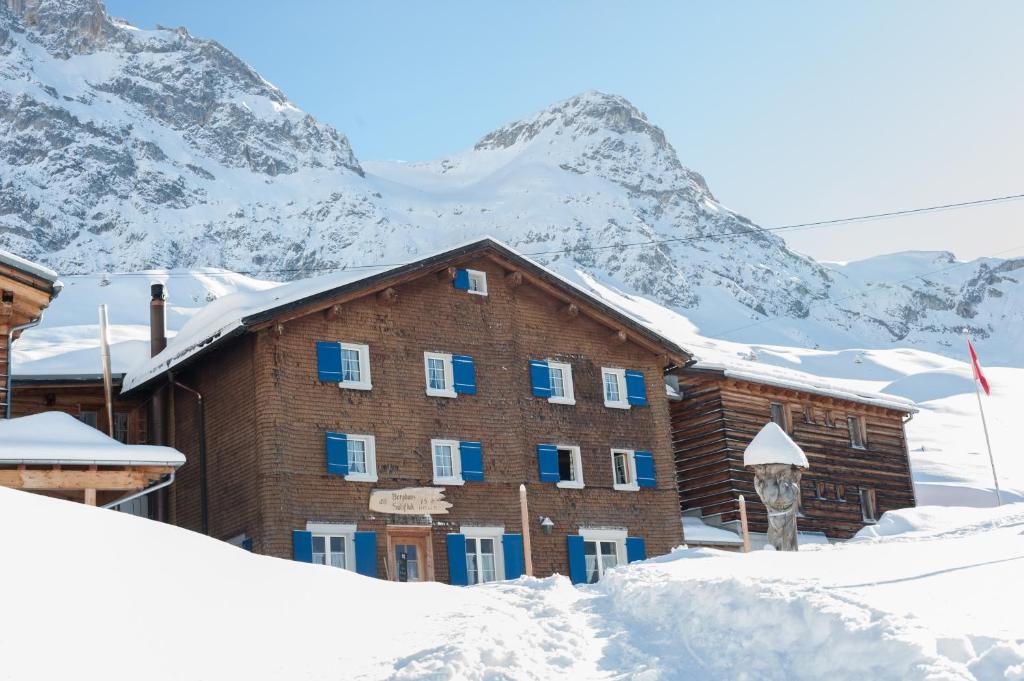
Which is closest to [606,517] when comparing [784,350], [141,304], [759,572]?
[759,572]

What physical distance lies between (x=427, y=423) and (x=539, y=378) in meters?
3.79

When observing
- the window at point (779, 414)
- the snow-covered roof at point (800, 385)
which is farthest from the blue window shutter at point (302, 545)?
the window at point (779, 414)

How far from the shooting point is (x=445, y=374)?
3253cm

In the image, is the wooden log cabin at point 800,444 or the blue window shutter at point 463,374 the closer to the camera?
the blue window shutter at point 463,374

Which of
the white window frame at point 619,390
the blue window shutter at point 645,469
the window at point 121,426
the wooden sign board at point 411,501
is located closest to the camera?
the wooden sign board at point 411,501

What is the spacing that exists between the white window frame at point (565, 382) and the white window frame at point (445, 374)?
3.10 metres

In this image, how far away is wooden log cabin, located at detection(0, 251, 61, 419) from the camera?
990 inches

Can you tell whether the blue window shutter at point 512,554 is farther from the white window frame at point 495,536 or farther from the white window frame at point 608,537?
the white window frame at point 608,537

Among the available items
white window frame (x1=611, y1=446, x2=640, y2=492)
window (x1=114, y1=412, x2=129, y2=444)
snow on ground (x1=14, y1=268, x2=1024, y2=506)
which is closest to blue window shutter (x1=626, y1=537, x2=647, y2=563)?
white window frame (x1=611, y1=446, x2=640, y2=492)

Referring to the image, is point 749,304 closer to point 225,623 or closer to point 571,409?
point 571,409

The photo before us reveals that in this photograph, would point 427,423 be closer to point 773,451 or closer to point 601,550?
point 601,550

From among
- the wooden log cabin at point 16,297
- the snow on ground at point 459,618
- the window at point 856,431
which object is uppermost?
the wooden log cabin at point 16,297

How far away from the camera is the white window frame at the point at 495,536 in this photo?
103 ft

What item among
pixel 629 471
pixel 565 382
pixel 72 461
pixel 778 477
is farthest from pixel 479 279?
pixel 72 461
